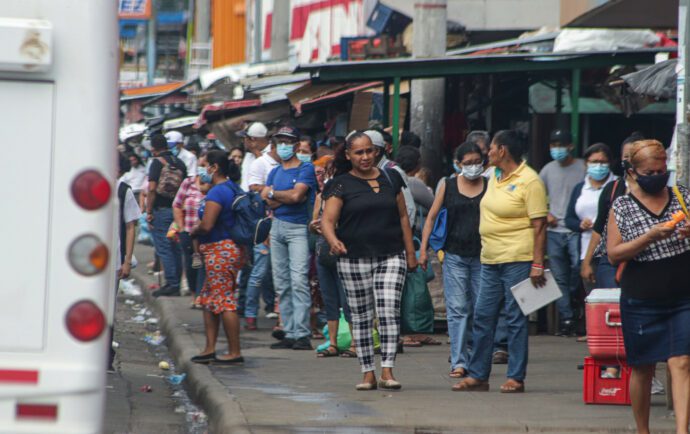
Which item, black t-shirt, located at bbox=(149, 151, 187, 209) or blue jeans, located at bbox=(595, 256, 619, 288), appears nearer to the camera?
blue jeans, located at bbox=(595, 256, 619, 288)

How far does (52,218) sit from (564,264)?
8.23 m

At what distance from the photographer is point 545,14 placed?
2147 cm

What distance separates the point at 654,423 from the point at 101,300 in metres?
4.13

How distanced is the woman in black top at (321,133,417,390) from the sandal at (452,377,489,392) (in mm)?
426

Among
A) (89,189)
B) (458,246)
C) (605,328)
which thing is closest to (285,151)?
(458,246)

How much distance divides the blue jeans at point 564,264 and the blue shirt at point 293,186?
229cm

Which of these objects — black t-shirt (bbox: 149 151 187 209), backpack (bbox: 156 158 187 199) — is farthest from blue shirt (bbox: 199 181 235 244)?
black t-shirt (bbox: 149 151 187 209)

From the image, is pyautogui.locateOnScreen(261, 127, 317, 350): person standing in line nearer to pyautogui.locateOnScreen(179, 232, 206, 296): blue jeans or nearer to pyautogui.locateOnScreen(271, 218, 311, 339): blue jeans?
pyautogui.locateOnScreen(271, 218, 311, 339): blue jeans


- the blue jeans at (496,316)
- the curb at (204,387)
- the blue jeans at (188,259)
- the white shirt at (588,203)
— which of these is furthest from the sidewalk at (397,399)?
the blue jeans at (188,259)

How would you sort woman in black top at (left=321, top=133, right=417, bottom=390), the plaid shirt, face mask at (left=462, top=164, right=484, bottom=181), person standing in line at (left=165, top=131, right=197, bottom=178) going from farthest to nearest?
person standing in line at (left=165, top=131, right=197, bottom=178)
the plaid shirt
face mask at (left=462, top=164, right=484, bottom=181)
woman in black top at (left=321, top=133, right=417, bottom=390)

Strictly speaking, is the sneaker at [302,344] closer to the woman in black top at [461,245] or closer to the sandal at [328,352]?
the sandal at [328,352]

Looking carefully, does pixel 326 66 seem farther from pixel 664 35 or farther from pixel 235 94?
pixel 235 94

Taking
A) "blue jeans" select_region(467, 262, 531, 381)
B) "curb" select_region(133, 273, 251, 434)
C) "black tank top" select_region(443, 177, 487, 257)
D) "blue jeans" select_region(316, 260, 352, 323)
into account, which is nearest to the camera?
"curb" select_region(133, 273, 251, 434)

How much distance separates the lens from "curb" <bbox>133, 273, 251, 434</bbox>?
8.31 m
